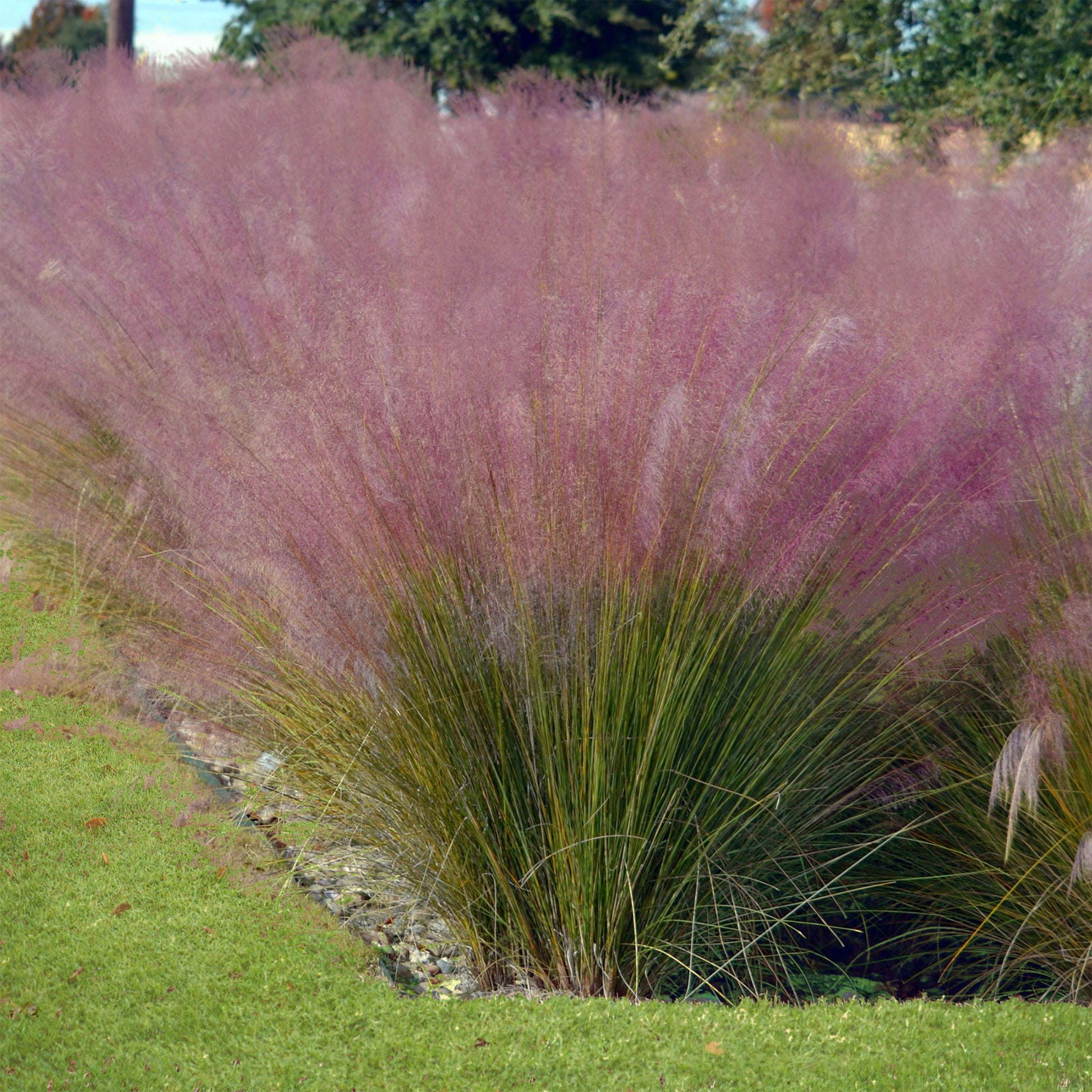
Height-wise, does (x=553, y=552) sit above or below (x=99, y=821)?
above

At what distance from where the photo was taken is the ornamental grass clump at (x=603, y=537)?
2412mm

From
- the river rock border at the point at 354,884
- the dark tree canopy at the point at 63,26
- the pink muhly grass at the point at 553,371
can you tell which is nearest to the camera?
the pink muhly grass at the point at 553,371

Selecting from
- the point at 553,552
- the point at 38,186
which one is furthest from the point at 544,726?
the point at 38,186

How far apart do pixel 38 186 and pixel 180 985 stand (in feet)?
11.4

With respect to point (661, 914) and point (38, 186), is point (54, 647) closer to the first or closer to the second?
point (38, 186)

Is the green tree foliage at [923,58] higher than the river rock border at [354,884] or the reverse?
higher

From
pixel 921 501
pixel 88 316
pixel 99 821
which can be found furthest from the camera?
pixel 88 316

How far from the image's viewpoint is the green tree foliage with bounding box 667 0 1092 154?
7582 millimetres

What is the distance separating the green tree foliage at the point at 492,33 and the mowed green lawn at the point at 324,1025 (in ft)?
45.9

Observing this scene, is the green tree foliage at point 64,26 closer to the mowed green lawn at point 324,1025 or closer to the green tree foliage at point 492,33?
the green tree foliage at point 492,33

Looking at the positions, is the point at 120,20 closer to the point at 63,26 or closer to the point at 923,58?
the point at 923,58

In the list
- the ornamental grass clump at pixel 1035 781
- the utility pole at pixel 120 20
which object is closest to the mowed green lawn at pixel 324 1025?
the ornamental grass clump at pixel 1035 781

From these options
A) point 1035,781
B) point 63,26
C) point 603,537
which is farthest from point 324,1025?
point 63,26

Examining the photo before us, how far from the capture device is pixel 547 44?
1628cm
